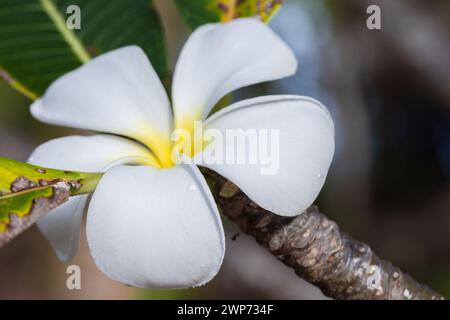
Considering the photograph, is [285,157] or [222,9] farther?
[222,9]

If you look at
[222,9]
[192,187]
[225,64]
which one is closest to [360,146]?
[222,9]

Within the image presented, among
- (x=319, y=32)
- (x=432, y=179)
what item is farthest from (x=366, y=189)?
(x=319, y=32)

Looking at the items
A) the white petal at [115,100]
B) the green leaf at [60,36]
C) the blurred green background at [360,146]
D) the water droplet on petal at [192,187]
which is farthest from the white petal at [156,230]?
the blurred green background at [360,146]

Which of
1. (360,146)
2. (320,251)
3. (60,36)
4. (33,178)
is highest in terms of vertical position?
(60,36)

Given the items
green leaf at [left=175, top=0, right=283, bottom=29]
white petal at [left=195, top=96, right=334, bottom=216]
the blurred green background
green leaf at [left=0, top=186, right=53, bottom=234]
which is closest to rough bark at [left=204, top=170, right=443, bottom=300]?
white petal at [left=195, top=96, right=334, bottom=216]

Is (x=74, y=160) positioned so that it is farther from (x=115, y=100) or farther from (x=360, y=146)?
(x=360, y=146)

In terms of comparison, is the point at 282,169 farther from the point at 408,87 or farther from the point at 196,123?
the point at 408,87

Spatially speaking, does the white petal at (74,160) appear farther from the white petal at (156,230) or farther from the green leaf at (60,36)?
the green leaf at (60,36)

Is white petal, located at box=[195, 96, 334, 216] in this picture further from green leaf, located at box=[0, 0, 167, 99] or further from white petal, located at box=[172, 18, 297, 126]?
green leaf, located at box=[0, 0, 167, 99]
